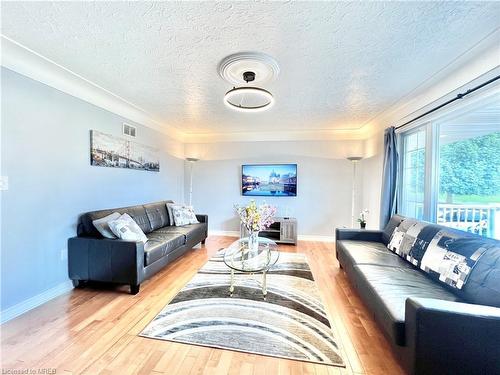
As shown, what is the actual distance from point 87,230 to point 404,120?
15.0 ft

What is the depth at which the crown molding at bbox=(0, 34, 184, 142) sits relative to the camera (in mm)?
1966

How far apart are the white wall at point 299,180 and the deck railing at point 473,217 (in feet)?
6.97

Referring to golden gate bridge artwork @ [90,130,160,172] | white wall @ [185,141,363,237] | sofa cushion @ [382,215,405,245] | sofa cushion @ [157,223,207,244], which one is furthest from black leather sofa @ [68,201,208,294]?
Result: sofa cushion @ [382,215,405,245]

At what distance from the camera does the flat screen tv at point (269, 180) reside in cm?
495

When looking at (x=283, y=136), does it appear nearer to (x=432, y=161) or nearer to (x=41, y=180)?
(x=432, y=161)

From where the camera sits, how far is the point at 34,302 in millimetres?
2230

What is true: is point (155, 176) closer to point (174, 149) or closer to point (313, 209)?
point (174, 149)

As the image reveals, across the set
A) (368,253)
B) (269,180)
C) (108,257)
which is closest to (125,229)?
(108,257)

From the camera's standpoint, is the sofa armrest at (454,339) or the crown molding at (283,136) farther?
the crown molding at (283,136)

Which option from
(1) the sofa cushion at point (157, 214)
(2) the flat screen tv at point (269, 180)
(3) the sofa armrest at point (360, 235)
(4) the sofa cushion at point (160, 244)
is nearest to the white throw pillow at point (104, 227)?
(4) the sofa cushion at point (160, 244)

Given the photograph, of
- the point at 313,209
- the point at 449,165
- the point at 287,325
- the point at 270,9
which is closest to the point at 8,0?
the point at 270,9

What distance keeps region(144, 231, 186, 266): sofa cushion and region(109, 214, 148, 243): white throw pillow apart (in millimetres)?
171

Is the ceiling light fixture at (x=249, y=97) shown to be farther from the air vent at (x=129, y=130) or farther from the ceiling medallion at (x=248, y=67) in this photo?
the air vent at (x=129, y=130)

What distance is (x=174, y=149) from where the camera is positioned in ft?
16.7
